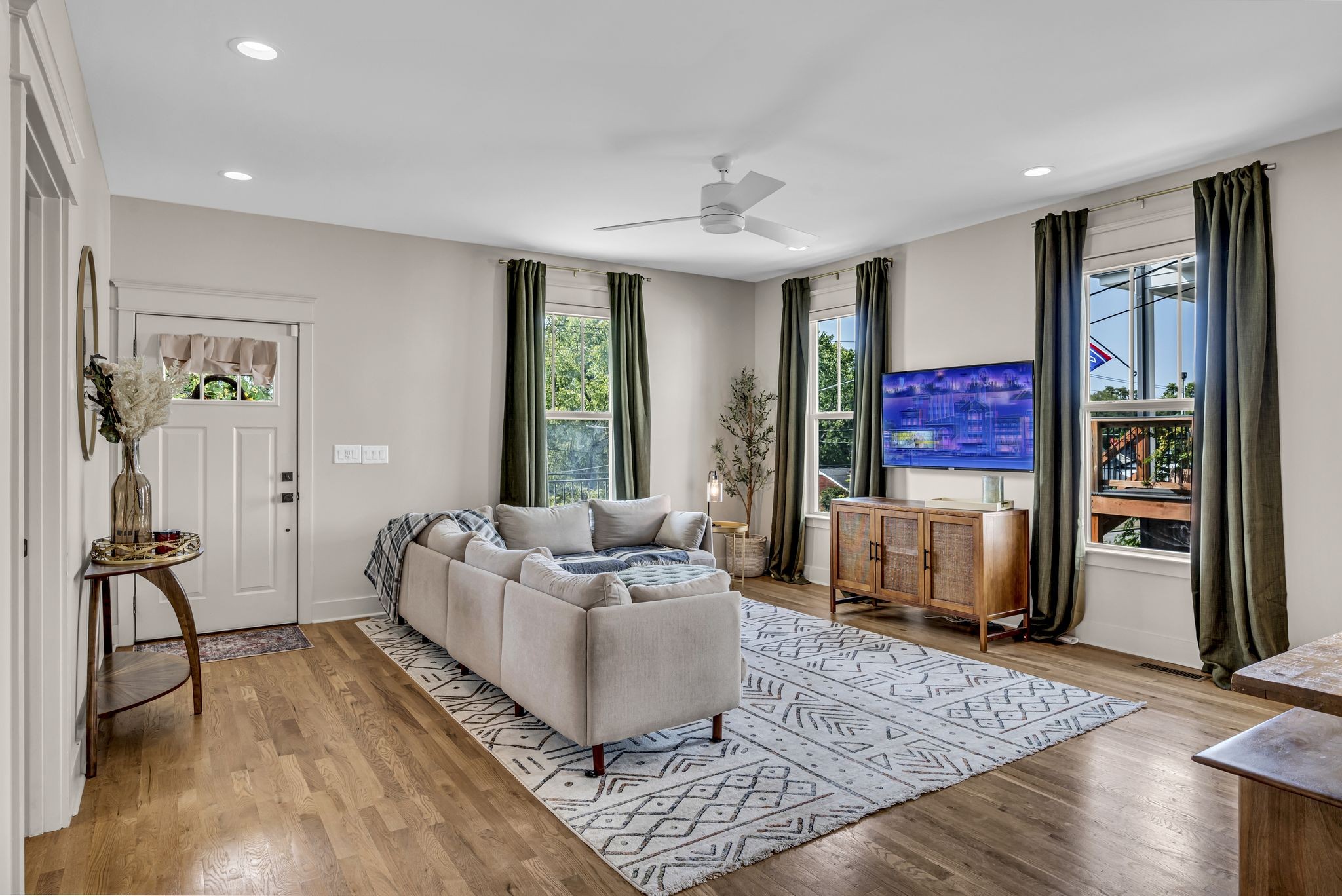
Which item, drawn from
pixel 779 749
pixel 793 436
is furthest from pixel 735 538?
pixel 779 749

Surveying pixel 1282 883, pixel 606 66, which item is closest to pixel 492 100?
pixel 606 66

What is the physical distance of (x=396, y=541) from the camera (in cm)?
510

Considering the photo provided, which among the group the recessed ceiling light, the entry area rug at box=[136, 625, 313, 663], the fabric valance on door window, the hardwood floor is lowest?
the hardwood floor

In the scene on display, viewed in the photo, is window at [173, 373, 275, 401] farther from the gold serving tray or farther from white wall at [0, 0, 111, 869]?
the gold serving tray

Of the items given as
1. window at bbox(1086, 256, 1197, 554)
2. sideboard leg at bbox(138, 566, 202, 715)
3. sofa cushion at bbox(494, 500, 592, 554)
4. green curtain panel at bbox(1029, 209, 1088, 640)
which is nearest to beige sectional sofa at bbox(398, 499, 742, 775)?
sideboard leg at bbox(138, 566, 202, 715)

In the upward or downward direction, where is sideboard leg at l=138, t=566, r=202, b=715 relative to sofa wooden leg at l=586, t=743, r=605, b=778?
upward

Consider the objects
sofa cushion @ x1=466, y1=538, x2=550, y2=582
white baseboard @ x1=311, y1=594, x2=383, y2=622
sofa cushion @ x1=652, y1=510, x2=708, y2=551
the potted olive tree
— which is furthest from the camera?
the potted olive tree

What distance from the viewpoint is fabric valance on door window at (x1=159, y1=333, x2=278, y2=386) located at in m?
4.91

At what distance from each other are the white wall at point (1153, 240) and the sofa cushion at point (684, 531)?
152 cm

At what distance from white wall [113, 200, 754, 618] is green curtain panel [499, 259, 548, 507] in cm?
11

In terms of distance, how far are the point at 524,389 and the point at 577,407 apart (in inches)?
26.2

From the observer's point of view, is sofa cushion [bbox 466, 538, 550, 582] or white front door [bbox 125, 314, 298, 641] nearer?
sofa cushion [bbox 466, 538, 550, 582]

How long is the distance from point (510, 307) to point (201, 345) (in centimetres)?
207

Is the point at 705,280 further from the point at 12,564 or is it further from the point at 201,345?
the point at 12,564
